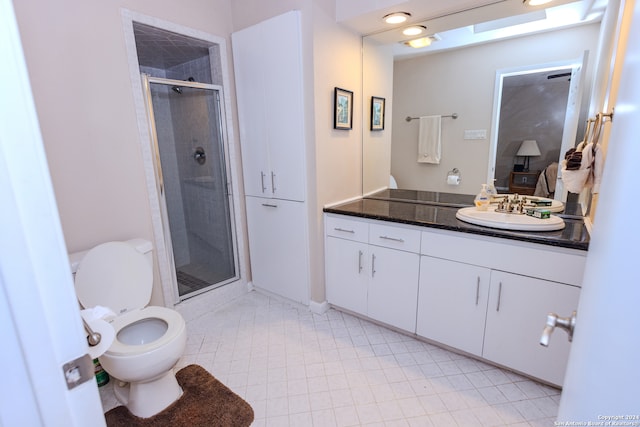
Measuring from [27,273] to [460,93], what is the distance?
2334mm

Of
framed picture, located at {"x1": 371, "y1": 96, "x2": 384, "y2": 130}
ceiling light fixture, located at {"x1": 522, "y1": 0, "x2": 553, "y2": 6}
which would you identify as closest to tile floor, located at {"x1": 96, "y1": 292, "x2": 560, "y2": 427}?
framed picture, located at {"x1": 371, "y1": 96, "x2": 384, "y2": 130}

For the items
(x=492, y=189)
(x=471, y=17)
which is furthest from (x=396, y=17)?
(x=492, y=189)

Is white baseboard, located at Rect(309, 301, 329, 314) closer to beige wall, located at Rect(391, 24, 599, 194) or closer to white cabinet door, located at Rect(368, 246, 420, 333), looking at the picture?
white cabinet door, located at Rect(368, 246, 420, 333)

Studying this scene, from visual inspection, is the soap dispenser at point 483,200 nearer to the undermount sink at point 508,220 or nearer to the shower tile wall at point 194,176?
the undermount sink at point 508,220

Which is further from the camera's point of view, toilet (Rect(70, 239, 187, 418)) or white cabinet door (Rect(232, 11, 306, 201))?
white cabinet door (Rect(232, 11, 306, 201))

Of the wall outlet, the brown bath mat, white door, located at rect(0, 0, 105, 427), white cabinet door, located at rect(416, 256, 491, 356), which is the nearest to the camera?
white door, located at rect(0, 0, 105, 427)

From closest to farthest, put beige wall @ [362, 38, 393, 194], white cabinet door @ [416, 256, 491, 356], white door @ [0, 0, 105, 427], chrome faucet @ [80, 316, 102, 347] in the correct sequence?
1. white door @ [0, 0, 105, 427]
2. chrome faucet @ [80, 316, 102, 347]
3. white cabinet door @ [416, 256, 491, 356]
4. beige wall @ [362, 38, 393, 194]

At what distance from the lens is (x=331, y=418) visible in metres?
1.52

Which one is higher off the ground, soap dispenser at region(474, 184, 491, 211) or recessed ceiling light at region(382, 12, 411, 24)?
recessed ceiling light at region(382, 12, 411, 24)

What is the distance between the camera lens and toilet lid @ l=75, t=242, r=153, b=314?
1.61 meters

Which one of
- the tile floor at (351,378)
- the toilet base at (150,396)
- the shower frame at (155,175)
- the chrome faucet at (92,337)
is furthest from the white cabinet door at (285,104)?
the chrome faucet at (92,337)

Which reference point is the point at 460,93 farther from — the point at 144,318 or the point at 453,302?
the point at 144,318

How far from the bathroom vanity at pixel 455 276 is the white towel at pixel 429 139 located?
0.28 meters

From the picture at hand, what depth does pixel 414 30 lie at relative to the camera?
2197 millimetres
